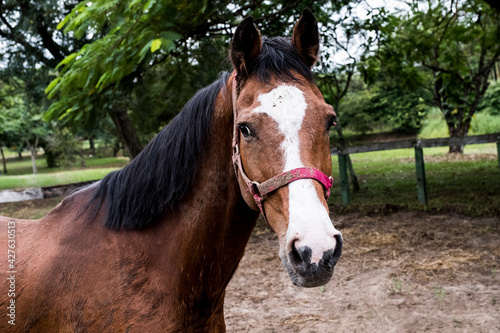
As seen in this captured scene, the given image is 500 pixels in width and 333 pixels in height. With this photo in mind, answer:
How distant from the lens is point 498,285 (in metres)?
3.71

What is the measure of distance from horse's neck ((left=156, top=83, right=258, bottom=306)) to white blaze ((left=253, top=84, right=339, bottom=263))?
0.33 metres

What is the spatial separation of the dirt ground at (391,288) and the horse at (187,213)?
1.16 meters

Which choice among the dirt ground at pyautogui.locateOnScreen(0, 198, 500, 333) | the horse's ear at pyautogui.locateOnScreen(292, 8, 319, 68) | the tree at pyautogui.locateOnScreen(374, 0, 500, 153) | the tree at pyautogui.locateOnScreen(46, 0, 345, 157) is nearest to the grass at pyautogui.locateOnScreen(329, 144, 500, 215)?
the dirt ground at pyautogui.locateOnScreen(0, 198, 500, 333)

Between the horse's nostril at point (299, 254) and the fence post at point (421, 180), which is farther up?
the horse's nostril at point (299, 254)

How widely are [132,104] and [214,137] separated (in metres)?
5.04

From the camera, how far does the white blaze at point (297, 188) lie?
48.7 inches

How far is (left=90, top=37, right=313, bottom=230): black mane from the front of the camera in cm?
175

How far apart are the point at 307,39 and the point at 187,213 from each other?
1033 millimetres

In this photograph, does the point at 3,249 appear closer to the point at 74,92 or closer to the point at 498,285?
the point at 74,92

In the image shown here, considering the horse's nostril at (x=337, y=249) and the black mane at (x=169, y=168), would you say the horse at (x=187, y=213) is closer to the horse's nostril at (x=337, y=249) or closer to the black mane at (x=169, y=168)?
the black mane at (x=169, y=168)

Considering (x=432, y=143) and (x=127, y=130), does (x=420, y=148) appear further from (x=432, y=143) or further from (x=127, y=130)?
(x=127, y=130)

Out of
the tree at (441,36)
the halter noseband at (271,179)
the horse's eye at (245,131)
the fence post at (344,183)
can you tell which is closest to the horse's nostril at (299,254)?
the halter noseband at (271,179)

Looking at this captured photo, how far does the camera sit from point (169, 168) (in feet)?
5.83

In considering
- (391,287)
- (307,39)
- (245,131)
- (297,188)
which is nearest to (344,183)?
(391,287)
